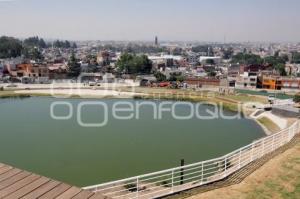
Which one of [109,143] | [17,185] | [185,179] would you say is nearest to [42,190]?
[17,185]

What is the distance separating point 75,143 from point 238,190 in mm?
11164

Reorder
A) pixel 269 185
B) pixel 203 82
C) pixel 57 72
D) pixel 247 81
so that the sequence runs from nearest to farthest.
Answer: pixel 269 185
pixel 203 82
pixel 247 81
pixel 57 72

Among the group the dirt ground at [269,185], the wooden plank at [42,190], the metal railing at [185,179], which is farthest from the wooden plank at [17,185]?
the dirt ground at [269,185]

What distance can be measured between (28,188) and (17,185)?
0.14 metres

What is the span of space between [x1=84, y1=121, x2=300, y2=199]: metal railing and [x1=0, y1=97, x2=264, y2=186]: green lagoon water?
9.47 feet

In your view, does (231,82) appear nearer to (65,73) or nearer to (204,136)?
(65,73)

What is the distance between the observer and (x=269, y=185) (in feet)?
20.7

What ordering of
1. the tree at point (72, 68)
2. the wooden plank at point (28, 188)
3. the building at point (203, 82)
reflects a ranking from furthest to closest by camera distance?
the tree at point (72, 68)
the building at point (203, 82)
the wooden plank at point (28, 188)

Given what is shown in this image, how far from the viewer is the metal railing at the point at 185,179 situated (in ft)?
18.8

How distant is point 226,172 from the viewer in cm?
693

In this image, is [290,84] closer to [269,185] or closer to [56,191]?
[269,185]

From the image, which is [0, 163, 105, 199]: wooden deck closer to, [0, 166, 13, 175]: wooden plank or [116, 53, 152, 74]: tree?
[0, 166, 13, 175]: wooden plank

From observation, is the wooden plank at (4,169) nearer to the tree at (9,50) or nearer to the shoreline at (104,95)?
the shoreline at (104,95)

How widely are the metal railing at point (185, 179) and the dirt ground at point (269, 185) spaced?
43cm
